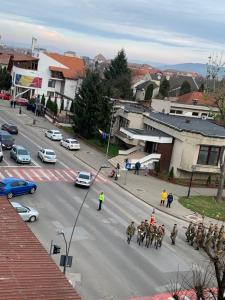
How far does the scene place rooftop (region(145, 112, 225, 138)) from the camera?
53.1m

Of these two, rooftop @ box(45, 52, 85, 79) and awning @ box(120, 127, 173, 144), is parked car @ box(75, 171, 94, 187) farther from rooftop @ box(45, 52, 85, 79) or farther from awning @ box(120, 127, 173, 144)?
rooftop @ box(45, 52, 85, 79)

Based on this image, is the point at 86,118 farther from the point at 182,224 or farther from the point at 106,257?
the point at 106,257

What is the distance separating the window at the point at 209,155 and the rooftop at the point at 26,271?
33.0 metres

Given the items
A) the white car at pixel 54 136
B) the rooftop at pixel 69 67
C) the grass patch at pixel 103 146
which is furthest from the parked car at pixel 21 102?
the grass patch at pixel 103 146

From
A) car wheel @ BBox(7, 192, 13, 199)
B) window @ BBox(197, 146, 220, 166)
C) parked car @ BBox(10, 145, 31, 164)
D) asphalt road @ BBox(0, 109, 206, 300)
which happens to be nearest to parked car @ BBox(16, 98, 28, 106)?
parked car @ BBox(10, 145, 31, 164)

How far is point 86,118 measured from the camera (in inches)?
2562

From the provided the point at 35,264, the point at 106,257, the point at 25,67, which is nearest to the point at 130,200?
the point at 106,257

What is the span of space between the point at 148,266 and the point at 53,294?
12.4 meters

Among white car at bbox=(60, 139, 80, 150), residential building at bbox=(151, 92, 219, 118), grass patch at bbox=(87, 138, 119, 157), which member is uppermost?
residential building at bbox=(151, 92, 219, 118)

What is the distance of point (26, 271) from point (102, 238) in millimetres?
13814

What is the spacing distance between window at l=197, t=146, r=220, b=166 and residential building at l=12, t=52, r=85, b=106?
45.5m

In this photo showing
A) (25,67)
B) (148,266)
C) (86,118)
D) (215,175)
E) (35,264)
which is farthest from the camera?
(25,67)

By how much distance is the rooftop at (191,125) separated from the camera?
174 ft

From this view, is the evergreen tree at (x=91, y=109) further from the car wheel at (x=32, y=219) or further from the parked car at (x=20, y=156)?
the car wheel at (x=32, y=219)
